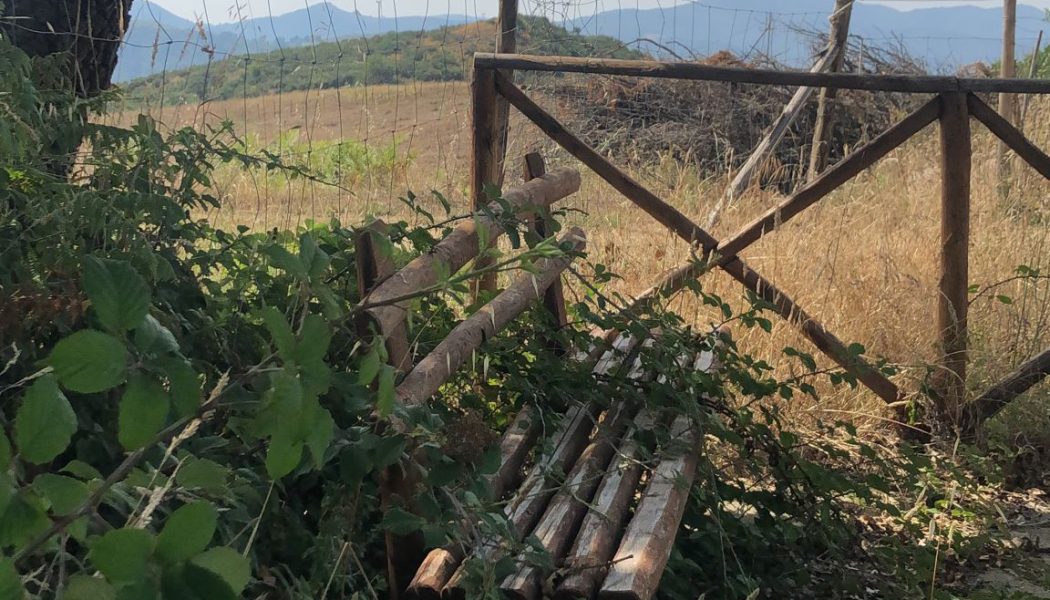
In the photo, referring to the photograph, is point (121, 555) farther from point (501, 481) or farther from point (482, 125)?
point (482, 125)

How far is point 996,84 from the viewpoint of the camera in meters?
4.21

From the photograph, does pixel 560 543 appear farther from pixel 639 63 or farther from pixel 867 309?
pixel 867 309

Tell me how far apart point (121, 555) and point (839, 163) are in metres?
3.95

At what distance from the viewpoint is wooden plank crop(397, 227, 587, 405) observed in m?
2.15

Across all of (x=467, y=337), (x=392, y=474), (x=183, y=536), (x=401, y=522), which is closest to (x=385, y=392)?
(x=183, y=536)

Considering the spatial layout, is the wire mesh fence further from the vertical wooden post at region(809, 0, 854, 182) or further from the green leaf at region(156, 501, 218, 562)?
the green leaf at region(156, 501, 218, 562)

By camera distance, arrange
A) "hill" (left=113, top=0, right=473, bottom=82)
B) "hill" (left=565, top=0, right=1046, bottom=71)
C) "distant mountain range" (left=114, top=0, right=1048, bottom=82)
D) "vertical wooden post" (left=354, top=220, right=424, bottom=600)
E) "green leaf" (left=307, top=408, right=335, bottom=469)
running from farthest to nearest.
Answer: "hill" (left=565, top=0, right=1046, bottom=71) → "distant mountain range" (left=114, top=0, right=1048, bottom=82) → "hill" (left=113, top=0, right=473, bottom=82) → "vertical wooden post" (left=354, top=220, right=424, bottom=600) → "green leaf" (left=307, top=408, right=335, bottom=469)

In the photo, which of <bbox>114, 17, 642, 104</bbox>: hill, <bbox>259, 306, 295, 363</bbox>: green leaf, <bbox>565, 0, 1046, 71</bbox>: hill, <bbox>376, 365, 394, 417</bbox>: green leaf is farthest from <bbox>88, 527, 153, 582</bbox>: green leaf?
<bbox>565, 0, 1046, 71</bbox>: hill

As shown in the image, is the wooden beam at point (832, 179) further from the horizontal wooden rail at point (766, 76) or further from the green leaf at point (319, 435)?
the green leaf at point (319, 435)

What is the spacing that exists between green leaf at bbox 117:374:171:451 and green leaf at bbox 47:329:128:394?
0.07 ft

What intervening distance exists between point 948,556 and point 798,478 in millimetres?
713

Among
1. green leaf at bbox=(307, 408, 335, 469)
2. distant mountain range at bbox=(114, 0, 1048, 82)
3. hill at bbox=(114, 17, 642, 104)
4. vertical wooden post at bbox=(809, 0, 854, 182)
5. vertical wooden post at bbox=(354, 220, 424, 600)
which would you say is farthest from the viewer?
vertical wooden post at bbox=(809, 0, 854, 182)

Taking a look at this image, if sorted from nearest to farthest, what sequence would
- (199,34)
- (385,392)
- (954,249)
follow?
(385,392), (199,34), (954,249)

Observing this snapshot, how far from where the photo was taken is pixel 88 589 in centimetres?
96
